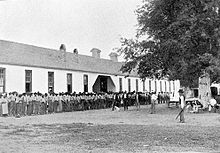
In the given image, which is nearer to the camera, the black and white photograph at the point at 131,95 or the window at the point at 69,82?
the black and white photograph at the point at 131,95

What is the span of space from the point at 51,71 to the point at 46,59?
139cm

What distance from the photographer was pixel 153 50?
2994 centimetres

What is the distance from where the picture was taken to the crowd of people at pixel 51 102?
88.2 ft

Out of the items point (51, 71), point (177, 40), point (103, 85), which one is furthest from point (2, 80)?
point (103, 85)

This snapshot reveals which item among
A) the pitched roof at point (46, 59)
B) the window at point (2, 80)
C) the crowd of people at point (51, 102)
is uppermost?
the pitched roof at point (46, 59)

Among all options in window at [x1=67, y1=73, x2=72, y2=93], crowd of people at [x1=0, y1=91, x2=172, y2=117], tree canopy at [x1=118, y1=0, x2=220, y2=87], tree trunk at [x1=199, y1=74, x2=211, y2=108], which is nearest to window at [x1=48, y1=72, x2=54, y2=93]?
window at [x1=67, y1=73, x2=72, y2=93]

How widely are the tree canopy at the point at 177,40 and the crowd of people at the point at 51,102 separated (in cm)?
471

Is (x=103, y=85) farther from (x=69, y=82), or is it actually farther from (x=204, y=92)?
(x=204, y=92)

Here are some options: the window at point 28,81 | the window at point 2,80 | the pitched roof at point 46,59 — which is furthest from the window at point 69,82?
the window at point 2,80

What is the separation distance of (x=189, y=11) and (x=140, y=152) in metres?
18.5

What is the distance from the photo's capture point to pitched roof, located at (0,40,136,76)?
1288 inches

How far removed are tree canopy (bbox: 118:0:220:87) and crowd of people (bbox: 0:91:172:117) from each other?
471 centimetres

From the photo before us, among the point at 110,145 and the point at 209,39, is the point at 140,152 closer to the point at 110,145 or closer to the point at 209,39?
the point at 110,145

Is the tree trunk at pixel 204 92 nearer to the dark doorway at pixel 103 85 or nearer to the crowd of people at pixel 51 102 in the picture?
the crowd of people at pixel 51 102
